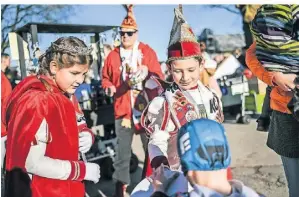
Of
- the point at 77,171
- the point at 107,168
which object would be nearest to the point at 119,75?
the point at 107,168

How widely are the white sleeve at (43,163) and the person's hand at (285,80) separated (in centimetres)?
102

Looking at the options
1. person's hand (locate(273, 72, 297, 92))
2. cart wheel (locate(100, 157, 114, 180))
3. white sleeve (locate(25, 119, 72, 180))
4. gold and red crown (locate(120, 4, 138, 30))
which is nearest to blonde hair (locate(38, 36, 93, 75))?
white sleeve (locate(25, 119, 72, 180))

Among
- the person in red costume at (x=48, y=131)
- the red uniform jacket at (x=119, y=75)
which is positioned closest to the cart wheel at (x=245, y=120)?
the red uniform jacket at (x=119, y=75)

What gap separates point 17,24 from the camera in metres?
3.27

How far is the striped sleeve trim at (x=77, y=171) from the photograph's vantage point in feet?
5.66

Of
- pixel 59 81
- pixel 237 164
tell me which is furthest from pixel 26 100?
pixel 237 164

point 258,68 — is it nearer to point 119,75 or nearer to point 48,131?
point 48,131

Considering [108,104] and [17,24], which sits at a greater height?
[17,24]

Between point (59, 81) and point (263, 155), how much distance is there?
2.71 m

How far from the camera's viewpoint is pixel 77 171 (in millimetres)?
1737

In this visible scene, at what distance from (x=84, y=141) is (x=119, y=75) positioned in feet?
4.62

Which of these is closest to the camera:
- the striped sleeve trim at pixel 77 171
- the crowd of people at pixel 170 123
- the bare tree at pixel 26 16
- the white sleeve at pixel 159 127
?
the crowd of people at pixel 170 123

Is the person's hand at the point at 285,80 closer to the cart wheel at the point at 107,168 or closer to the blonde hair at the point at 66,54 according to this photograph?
the blonde hair at the point at 66,54

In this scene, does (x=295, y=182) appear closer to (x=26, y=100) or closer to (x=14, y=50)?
(x=26, y=100)
